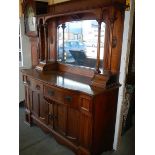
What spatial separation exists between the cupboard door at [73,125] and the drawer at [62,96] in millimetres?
111

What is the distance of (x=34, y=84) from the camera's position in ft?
7.85

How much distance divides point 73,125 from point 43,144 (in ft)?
1.96

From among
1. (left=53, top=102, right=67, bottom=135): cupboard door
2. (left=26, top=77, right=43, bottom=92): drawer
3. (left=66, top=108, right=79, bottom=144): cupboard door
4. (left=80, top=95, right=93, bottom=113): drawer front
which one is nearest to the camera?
(left=80, top=95, right=93, bottom=113): drawer front

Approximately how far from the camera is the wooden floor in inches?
85.1

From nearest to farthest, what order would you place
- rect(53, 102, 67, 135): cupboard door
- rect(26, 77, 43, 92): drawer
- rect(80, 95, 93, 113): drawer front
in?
rect(80, 95, 93, 113): drawer front < rect(53, 102, 67, 135): cupboard door < rect(26, 77, 43, 92): drawer

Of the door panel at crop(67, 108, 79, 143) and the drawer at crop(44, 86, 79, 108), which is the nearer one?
the drawer at crop(44, 86, 79, 108)

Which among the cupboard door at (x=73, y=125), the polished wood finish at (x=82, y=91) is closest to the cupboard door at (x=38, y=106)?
the polished wood finish at (x=82, y=91)

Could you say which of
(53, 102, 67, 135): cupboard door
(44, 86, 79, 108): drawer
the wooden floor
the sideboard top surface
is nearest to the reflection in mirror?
the sideboard top surface

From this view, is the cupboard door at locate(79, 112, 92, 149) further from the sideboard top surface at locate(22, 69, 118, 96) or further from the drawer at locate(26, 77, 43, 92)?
the drawer at locate(26, 77, 43, 92)

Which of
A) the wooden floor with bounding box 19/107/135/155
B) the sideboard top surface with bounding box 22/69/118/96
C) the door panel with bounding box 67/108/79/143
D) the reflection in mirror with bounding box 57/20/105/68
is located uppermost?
the reflection in mirror with bounding box 57/20/105/68

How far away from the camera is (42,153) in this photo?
214 centimetres

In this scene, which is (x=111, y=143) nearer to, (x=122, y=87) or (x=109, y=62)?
(x=122, y=87)

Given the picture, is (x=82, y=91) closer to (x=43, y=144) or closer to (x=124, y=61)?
(x=124, y=61)

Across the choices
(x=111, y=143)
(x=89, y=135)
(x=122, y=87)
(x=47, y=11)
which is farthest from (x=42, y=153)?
(x=47, y=11)
